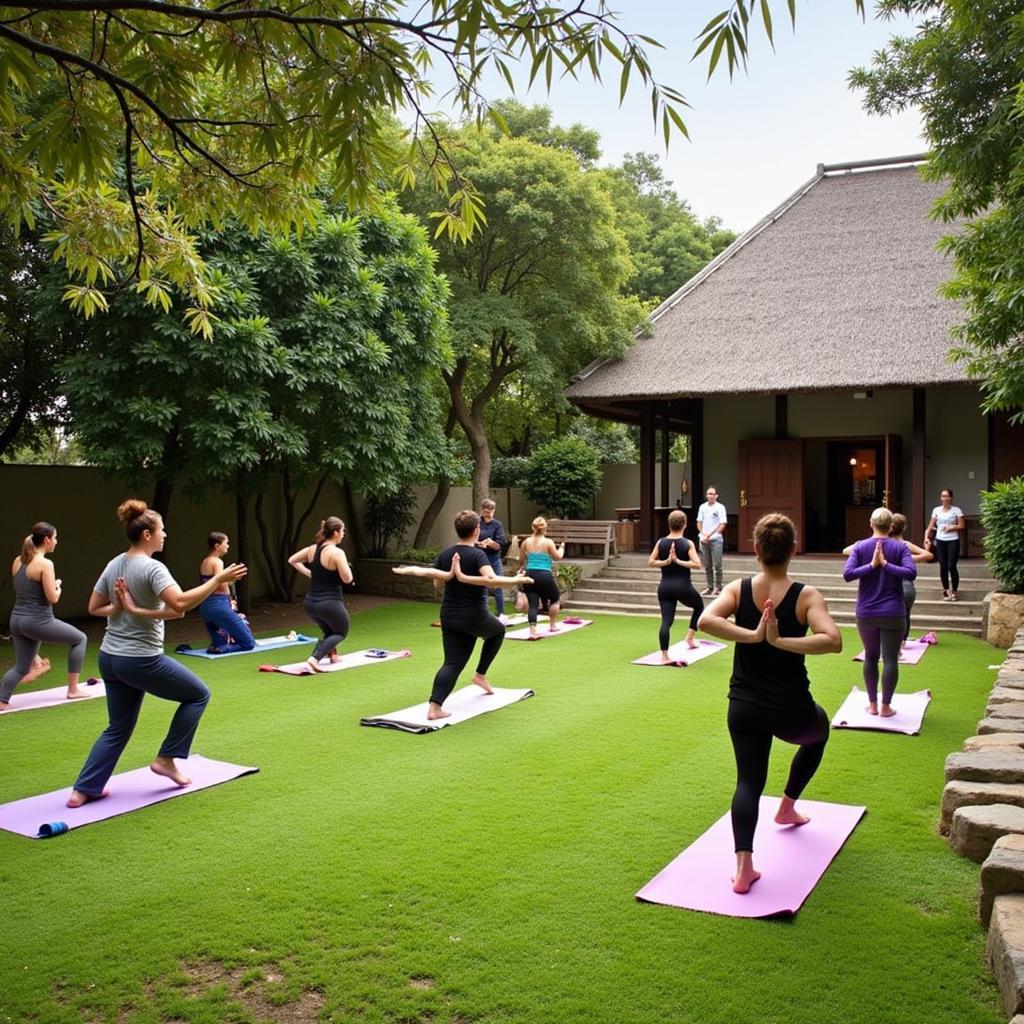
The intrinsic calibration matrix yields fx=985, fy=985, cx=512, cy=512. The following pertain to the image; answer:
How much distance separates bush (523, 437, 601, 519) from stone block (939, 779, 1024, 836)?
1569 centimetres

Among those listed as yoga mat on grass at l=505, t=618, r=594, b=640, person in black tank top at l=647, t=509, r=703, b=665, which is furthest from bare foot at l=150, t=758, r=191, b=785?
yoga mat on grass at l=505, t=618, r=594, b=640

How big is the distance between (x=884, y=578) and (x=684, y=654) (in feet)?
14.6

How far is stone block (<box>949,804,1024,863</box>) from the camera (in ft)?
16.0

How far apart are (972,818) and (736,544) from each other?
1588 centimetres

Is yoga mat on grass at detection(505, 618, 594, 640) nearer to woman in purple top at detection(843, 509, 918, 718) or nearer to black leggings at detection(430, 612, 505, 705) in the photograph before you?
black leggings at detection(430, 612, 505, 705)

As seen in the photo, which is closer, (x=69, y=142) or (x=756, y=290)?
(x=69, y=142)

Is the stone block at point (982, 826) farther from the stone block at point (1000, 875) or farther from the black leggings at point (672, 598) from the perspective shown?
the black leggings at point (672, 598)

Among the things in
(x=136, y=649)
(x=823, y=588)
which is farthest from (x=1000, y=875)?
(x=823, y=588)

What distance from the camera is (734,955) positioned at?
412cm

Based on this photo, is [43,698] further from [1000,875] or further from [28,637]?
[1000,875]

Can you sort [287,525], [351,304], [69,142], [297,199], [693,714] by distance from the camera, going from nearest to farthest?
[69,142]
[297,199]
[693,714]
[351,304]
[287,525]

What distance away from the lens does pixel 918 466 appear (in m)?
18.1

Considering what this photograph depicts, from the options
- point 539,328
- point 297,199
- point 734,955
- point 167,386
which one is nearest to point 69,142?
point 297,199

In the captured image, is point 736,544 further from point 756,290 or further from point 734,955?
point 734,955
